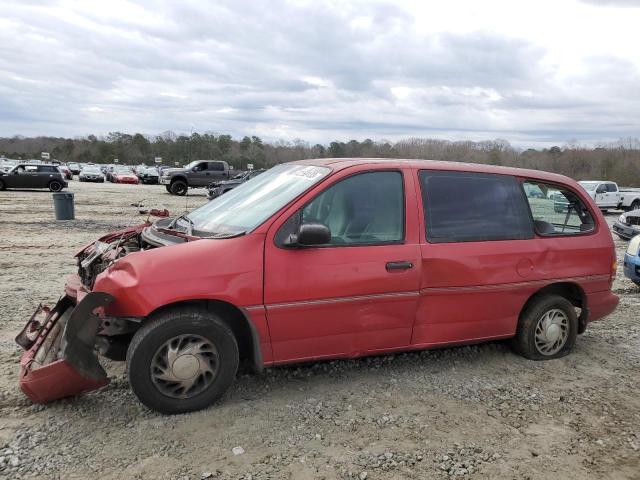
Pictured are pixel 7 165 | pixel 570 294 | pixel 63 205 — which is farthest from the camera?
pixel 7 165

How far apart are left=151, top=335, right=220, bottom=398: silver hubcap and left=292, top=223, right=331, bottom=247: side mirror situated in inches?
35.9

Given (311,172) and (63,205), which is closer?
(311,172)

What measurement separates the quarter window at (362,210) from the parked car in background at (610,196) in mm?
24924

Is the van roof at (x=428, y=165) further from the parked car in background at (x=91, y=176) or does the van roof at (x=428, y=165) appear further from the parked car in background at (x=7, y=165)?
the parked car in background at (x=91, y=176)

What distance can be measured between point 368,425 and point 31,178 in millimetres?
26940

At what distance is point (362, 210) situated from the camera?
12.6ft

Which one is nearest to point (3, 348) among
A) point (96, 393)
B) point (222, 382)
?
point (96, 393)

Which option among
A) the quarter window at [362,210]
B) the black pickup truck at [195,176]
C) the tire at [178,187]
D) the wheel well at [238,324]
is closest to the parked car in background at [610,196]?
the black pickup truck at [195,176]

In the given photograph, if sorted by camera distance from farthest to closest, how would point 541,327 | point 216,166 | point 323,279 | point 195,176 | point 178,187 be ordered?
point 216,166 < point 195,176 < point 178,187 < point 541,327 < point 323,279

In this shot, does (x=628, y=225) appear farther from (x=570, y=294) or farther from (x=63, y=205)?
(x=63, y=205)

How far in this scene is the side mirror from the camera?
3.41 metres

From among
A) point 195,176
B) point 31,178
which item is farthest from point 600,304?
point 31,178

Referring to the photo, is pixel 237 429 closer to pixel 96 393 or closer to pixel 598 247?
pixel 96 393

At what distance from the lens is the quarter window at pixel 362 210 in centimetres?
371
